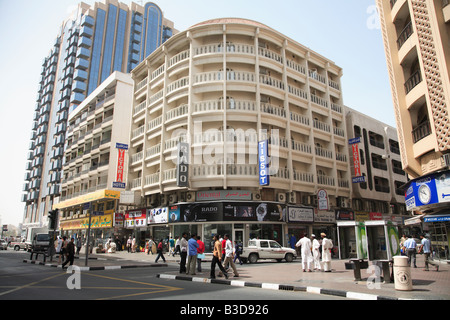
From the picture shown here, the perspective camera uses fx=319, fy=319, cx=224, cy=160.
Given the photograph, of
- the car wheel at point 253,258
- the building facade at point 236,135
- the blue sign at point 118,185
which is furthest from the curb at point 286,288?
the blue sign at point 118,185

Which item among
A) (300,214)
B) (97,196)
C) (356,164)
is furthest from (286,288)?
(97,196)

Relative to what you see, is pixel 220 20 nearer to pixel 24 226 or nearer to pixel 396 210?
pixel 396 210

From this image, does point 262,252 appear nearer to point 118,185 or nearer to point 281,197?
point 281,197

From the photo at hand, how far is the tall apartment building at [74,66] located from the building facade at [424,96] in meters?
60.4

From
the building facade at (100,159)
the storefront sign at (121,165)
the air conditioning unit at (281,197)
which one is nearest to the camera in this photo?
the air conditioning unit at (281,197)

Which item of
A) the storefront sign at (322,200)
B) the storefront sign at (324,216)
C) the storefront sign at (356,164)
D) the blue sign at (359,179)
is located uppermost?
the storefront sign at (356,164)

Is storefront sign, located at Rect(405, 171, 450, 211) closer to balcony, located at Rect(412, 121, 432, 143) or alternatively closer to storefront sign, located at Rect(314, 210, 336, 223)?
balcony, located at Rect(412, 121, 432, 143)

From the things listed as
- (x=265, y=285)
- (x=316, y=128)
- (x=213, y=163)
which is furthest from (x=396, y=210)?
(x=265, y=285)

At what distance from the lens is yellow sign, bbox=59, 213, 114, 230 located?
38.6 meters

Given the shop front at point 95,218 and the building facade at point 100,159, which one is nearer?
the shop front at point 95,218

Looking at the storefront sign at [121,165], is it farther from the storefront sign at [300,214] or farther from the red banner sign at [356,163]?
the red banner sign at [356,163]

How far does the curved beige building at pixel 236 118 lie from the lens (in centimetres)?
2708

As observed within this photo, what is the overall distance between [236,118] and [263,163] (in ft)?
15.8

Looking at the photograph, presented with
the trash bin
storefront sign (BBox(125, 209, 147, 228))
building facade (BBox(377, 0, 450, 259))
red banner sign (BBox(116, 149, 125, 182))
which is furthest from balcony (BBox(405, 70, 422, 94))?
red banner sign (BBox(116, 149, 125, 182))
